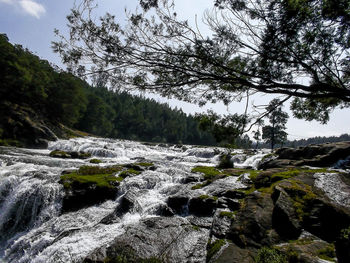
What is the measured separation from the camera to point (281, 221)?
17.4ft

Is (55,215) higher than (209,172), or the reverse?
(209,172)

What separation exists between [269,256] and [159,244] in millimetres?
2768

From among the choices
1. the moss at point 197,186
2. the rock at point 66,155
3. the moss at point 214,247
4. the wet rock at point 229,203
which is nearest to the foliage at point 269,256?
the moss at point 214,247

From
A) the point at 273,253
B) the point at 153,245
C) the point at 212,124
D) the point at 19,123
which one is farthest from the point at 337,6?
the point at 19,123

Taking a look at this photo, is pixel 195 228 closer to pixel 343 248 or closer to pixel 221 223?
pixel 221 223

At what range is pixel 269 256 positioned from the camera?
4.16m

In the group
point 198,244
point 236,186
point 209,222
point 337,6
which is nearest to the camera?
point 337,6

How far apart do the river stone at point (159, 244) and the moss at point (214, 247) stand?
0.59 ft

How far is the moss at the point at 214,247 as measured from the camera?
4.91 m

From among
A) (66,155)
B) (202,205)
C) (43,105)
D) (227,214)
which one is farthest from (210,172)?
(43,105)

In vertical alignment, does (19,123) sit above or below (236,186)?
above

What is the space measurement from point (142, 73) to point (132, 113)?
3292 inches

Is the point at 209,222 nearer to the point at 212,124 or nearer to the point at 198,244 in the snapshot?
the point at 198,244

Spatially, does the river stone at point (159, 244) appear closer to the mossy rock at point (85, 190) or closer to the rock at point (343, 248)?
the rock at point (343, 248)
